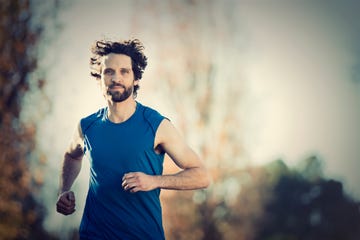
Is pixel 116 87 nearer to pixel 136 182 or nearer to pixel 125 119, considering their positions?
pixel 125 119

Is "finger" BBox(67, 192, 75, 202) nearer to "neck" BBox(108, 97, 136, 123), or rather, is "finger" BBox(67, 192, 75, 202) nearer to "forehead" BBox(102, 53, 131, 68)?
"neck" BBox(108, 97, 136, 123)

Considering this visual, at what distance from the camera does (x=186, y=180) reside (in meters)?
2.03

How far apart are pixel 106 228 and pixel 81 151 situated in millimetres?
368

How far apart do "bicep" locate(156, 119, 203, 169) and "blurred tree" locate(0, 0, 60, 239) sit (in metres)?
4.27

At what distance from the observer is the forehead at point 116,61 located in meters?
2.19

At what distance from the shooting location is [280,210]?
8.56 m

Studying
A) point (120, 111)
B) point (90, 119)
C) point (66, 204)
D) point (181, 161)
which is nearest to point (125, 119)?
point (120, 111)

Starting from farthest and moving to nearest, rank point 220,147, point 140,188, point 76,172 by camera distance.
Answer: point 220,147, point 76,172, point 140,188

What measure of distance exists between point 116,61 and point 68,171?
1.49ft

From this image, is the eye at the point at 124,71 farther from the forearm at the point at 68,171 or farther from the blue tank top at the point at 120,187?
the forearm at the point at 68,171

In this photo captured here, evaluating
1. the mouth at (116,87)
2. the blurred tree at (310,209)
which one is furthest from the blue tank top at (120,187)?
the blurred tree at (310,209)

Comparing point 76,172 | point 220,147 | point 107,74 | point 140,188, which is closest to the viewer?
point 140,188

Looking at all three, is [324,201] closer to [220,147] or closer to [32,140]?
[220,147]

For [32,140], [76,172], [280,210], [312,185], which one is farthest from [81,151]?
[312,185]
